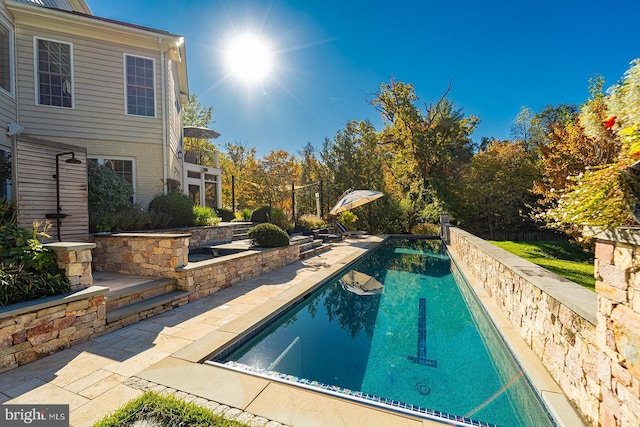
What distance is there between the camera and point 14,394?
258 centimetres

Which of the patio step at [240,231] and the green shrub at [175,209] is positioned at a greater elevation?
the green shrub at [175,209]

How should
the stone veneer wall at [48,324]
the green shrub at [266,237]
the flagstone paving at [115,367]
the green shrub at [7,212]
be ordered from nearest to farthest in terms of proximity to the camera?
the flagstone paving at [115,367] → the stone veneer wall at [48,324] → the green shrub at [7,212] → the green shrub at [266,237]

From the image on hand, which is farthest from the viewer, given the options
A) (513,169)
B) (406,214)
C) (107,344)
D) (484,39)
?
(406,214)

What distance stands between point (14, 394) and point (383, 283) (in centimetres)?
681

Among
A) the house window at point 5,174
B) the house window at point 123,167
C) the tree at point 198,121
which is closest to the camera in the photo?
the house window at point 5,174

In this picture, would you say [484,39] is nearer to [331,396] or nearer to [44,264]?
[331,396]

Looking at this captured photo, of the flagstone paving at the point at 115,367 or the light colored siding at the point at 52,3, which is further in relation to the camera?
the light colored siding at the point at 52,3

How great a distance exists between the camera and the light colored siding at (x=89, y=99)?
8125 mm

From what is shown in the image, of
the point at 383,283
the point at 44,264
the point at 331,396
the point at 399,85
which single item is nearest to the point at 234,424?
the point at 331,396

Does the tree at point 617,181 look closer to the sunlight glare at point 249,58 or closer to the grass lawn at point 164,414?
the grass lawn at point 164,414

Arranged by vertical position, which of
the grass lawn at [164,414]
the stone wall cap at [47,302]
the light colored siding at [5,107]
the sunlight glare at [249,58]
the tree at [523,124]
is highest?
the tree at [523,124]

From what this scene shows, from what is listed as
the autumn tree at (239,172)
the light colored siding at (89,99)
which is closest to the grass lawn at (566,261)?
the light colored siding at (89,99)

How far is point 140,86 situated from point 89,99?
5.07 ft

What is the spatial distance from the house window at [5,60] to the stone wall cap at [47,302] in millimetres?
8087
